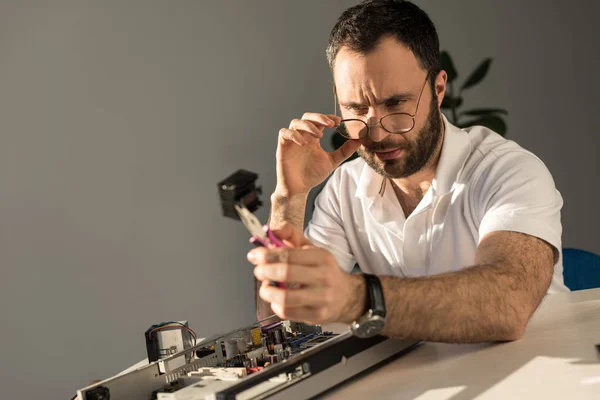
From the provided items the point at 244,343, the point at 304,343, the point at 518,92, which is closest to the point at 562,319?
the point at 304,343

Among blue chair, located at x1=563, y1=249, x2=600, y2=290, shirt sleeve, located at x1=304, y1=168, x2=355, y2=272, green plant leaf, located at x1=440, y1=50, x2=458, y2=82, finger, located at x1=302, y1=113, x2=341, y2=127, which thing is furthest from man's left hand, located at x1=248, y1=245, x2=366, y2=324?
green plant leaf, located at x1=440, y1=50, x2=458, y2=82

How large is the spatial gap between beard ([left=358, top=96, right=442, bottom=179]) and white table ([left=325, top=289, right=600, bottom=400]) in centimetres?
63

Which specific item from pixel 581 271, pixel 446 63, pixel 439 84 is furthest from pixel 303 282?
pixel 446 63

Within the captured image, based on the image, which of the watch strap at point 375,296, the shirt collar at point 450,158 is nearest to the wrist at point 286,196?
the shirt collar at point 450,158

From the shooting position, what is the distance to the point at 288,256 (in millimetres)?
1057

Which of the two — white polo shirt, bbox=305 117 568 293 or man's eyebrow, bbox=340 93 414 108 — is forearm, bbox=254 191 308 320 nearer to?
white polo shirt, bbox=305 117 568 293

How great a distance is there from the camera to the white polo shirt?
167 cm

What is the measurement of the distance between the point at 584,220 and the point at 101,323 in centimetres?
298

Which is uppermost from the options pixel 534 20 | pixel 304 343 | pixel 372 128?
pixel 534 20

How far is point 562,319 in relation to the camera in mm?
1478

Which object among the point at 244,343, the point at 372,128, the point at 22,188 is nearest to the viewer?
the point at 244,343

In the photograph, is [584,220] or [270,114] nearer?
[270,114]

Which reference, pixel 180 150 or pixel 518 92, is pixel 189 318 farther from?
pixel 518 92

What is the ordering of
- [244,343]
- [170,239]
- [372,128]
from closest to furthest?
[244,343]
[372,128]
[170,239]
